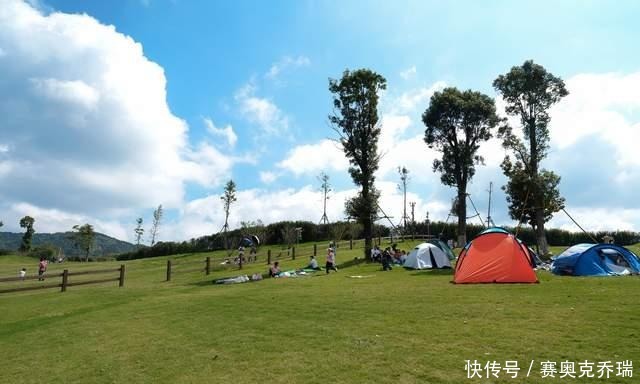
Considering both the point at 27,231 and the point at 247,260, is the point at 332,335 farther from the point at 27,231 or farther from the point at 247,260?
the point at 27,231

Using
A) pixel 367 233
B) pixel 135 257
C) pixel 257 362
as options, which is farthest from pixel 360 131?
pixel 135 257

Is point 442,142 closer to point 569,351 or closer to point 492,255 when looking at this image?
point 492,255

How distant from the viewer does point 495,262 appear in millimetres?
14453

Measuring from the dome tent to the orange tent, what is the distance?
6.12 metres

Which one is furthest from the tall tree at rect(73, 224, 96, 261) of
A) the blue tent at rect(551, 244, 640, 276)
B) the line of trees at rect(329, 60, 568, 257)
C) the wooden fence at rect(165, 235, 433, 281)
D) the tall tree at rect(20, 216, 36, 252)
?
the blue tent at rect(551, 244, 640, 276)

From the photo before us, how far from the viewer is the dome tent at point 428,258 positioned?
21328 millimetres

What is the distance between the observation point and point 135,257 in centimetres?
6306

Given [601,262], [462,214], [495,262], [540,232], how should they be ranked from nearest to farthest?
[495,262]
[601,262]
[540,232]
[462,214]

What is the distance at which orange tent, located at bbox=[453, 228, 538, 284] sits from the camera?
1403 cm

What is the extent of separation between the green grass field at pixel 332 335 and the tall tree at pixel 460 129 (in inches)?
907

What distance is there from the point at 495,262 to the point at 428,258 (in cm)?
711

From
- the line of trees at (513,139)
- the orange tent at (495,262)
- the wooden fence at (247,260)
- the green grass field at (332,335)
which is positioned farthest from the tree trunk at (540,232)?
the wooden fence at (247,260)

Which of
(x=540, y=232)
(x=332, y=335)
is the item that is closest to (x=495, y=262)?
(x=332, y=335)

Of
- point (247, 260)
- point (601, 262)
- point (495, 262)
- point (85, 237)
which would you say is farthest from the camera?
point (85, 237)
